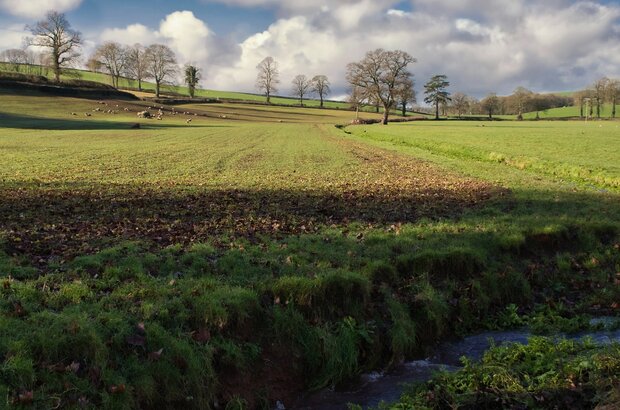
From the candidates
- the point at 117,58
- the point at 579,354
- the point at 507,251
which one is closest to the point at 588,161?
the point at 507,251

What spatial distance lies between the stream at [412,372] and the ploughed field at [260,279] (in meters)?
0.23

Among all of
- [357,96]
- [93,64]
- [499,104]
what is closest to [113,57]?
[93,64]

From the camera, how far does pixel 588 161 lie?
29141 mm

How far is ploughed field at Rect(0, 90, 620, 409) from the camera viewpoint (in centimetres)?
613

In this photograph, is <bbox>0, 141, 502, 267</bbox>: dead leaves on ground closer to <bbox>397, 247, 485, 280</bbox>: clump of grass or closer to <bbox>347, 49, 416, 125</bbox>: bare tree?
<bbox>397, 247, 485, 280</bbox>: clump of grass

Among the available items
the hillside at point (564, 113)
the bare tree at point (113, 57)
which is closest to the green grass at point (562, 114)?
the hillside at point (564, 113)

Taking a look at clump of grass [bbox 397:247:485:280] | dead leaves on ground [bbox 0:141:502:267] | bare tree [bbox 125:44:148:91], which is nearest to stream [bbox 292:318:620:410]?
clump of grass [bbox 397:247:485:280]

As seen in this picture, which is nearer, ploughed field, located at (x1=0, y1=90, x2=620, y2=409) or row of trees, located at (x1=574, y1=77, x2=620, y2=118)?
ploughed field, located at (x1=0, y1=90, x2=620, y2=409)

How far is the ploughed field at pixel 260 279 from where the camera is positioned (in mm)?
6133

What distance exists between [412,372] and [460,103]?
519 ft

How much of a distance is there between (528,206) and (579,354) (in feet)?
30.7

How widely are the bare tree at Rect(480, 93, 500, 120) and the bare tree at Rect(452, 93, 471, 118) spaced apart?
4.85 metres

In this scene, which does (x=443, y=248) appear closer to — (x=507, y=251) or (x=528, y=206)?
(x=507, y=251)

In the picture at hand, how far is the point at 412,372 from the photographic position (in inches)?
298
